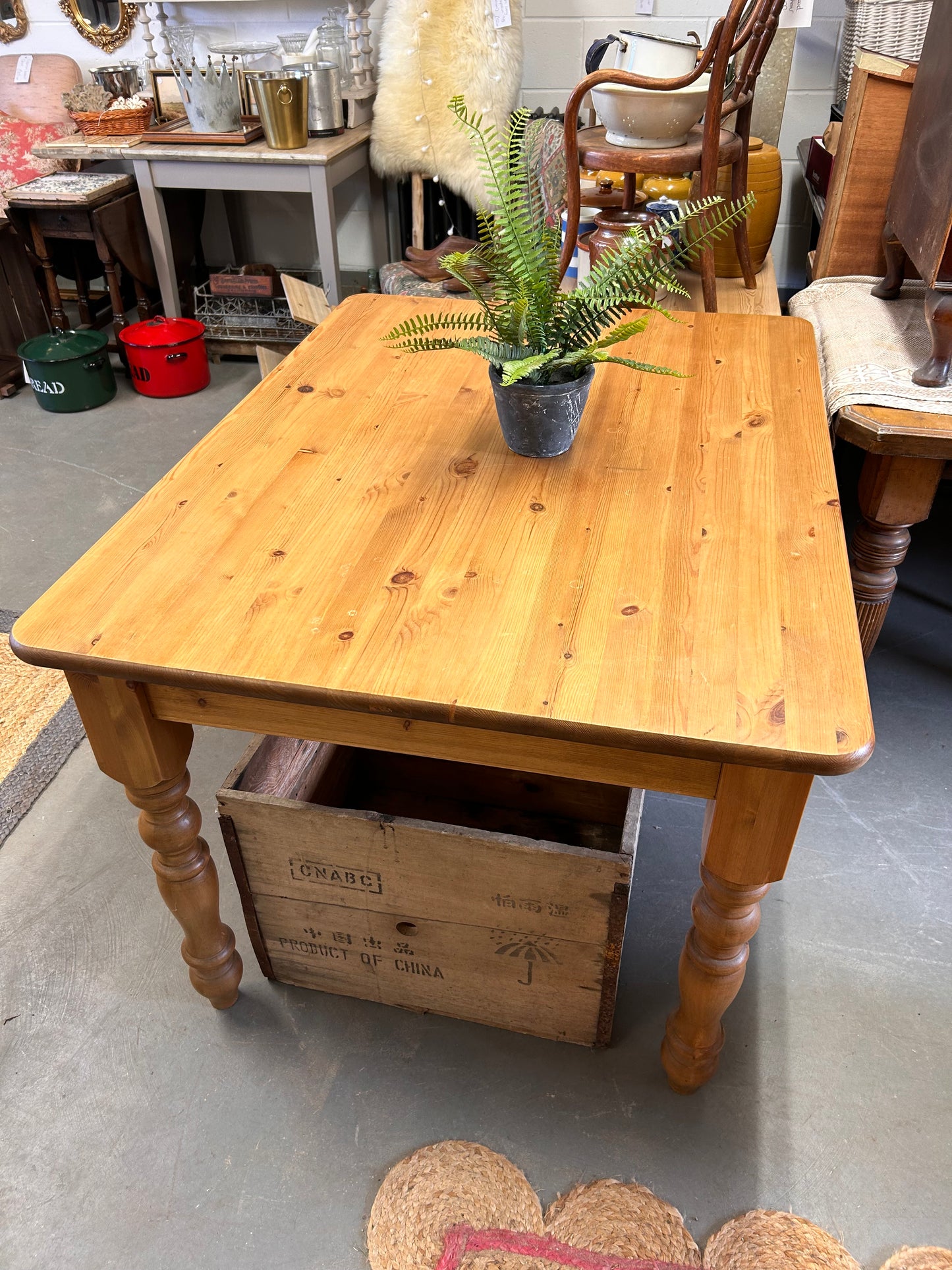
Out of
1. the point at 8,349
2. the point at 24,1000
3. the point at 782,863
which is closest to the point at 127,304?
the point at 8,349

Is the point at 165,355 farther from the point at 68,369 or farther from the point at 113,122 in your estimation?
the point at 113,122

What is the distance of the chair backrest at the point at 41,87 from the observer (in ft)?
11.6

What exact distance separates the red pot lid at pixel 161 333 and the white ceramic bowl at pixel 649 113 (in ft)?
5.29

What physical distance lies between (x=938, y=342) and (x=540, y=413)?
2.94ft

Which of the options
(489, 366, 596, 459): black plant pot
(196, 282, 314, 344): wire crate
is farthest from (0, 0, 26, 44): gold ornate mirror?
(489, 366, 596, 459): black plant pot

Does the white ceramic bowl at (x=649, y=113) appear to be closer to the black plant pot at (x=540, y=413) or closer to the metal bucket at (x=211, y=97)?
the black plant pot at (x=540, y=413)

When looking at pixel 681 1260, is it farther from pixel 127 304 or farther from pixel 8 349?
pixel 127 304

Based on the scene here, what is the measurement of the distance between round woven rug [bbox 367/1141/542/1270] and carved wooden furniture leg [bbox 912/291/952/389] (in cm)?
148

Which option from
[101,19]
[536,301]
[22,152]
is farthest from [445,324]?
[101,19]

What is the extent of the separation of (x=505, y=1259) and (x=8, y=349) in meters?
3.42

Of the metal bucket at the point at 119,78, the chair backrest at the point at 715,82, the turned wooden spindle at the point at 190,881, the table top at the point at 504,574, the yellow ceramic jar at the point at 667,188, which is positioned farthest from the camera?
the metal bucket at the point at 119,78

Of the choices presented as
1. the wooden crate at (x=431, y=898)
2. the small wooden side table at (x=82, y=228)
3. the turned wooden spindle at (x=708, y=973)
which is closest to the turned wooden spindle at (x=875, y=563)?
the wooden crate at (x=431, y=898)

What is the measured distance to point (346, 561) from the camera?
1.09m

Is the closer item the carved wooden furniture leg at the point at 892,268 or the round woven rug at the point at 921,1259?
the round woven rug at the point at 921,1259
